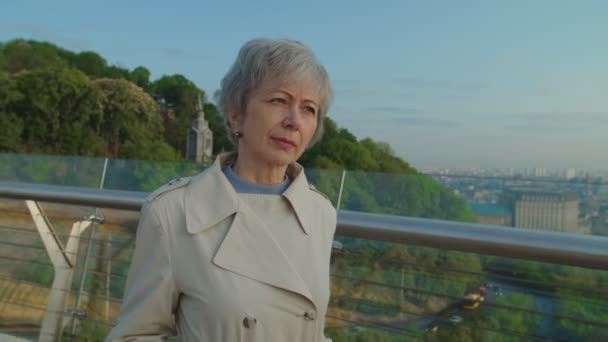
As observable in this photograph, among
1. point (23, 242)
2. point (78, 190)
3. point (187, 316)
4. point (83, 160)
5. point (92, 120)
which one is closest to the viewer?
point (187, 316)

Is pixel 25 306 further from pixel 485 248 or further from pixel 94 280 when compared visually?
pixel 485 248

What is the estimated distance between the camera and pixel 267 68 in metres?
1.70

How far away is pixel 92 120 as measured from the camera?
2153 inches

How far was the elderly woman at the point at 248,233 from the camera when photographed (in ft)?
5.24

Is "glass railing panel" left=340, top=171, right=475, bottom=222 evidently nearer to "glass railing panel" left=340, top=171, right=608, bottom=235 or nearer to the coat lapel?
"glass railing panel" left=340, top=171, right=608, bottom=235

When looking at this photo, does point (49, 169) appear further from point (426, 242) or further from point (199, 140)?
point (199, 140)

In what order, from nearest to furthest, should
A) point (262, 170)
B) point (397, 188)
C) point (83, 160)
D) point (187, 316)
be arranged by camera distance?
point (187, 316), point (262, 170), point (397, 188), point (83, 160)

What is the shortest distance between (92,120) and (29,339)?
2112 inches

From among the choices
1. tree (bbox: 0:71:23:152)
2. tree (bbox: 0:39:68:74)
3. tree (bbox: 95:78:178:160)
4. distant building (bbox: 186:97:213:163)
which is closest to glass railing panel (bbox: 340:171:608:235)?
tree (bbox: 0:71:23:152)

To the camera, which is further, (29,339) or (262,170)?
(29,339)

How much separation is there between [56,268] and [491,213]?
2.99 m

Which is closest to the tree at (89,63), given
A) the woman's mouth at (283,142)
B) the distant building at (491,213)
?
the distant building at (491,213)

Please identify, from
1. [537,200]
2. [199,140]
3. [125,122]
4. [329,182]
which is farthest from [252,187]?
[199,140]

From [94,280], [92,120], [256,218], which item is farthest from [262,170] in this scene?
[92,120]
